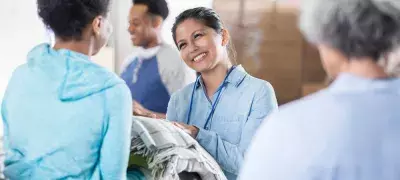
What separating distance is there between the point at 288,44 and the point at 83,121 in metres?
2.02

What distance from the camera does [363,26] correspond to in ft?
2.67

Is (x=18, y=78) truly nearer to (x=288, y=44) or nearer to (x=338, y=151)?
(x=338, y=151)

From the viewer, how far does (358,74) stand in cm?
82

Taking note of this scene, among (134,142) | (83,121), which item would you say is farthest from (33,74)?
(134,142)

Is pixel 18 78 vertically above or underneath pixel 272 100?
above

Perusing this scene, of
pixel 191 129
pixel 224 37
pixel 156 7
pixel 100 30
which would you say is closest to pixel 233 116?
pixel 191 129

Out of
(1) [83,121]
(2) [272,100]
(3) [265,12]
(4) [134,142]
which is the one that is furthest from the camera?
(3) [265,12]

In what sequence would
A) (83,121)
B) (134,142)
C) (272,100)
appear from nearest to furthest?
(83,121) → (134,142) → (272,100)

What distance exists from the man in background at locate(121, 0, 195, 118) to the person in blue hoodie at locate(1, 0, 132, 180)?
4.16 feet

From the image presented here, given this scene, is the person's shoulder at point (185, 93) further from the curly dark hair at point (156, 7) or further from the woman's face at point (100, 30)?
the curly dark hair at point (156, 7)

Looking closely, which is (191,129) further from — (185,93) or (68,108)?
(68,108)

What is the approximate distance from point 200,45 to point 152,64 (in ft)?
3.47

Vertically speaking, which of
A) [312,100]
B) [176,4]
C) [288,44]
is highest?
[312,100]

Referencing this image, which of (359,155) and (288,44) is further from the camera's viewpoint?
(288,44)
